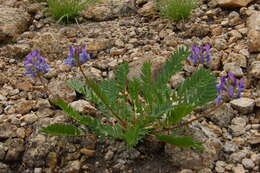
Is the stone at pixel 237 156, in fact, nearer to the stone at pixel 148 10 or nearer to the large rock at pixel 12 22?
the stone at pixel 148 10

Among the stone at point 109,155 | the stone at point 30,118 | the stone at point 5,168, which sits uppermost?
the stone at point 30,118

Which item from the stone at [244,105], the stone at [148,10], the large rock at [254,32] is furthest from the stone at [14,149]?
the stone at [148,10]

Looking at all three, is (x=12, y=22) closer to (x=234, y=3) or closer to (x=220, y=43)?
(x=220, y=43)

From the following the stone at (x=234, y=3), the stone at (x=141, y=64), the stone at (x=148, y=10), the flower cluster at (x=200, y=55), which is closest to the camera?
the flower cluster at (x=200, y=55)

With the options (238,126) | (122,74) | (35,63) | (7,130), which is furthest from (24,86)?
(238,126)

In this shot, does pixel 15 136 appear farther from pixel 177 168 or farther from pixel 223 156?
pixel 223 156

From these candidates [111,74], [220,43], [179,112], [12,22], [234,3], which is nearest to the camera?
[179,112]

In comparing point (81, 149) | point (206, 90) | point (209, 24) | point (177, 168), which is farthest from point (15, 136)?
point (209, 24)
